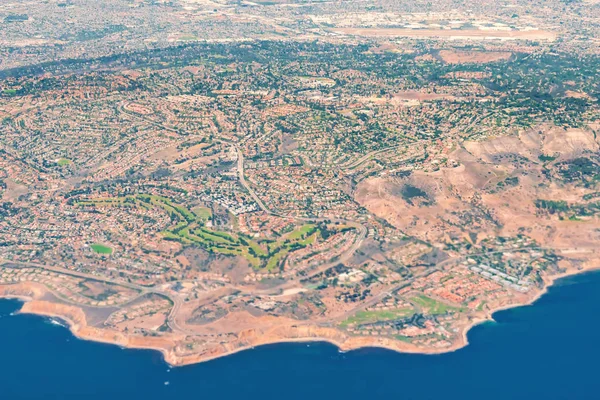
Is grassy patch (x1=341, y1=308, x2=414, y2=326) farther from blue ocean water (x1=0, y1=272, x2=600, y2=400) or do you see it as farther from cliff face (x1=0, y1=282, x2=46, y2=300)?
cliff face (x1=0, y1=282, x2=46, y2=300)

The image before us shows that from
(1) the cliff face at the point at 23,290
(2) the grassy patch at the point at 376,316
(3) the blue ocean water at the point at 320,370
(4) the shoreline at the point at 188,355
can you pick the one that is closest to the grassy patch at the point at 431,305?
(2) the grassy patch at the point at 376,316

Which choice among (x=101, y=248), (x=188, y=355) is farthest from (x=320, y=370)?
(x=101, y=248)

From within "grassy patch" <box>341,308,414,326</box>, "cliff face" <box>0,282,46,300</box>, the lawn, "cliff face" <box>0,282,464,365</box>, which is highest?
the lawn

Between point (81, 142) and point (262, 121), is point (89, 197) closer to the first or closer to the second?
point (81, 142)

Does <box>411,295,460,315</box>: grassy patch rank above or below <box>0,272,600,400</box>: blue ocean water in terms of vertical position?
above

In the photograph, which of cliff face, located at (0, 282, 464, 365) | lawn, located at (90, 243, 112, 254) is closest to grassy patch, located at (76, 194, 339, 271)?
lawn, located at (90, 243, 112, 254)

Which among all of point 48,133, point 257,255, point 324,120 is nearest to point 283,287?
point 257,255

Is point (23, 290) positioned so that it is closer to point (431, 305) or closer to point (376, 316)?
point (376, 316)

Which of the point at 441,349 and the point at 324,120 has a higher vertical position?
the point at 324,120

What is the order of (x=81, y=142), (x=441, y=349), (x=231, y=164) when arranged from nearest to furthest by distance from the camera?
(x=441, y=349)
(x=231, y=164)
(x=81, y=142)

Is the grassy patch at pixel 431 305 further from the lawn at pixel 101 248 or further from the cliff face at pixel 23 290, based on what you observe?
the cliff face at pixel 23 290
